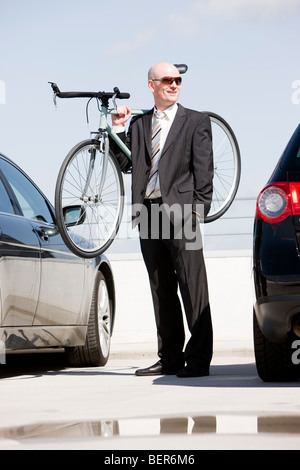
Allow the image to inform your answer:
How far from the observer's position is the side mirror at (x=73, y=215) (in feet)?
23.8

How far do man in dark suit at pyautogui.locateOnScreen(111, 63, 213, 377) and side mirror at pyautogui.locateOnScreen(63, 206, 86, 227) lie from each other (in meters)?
0.39

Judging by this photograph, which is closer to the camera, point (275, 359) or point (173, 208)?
point (275, 359)

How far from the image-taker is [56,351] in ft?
A: 31.0

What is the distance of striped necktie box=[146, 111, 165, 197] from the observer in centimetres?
718

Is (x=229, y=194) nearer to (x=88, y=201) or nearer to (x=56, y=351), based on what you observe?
(x=88, y=201)

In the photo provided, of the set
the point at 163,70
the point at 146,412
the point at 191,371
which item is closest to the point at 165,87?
the point at 163,70

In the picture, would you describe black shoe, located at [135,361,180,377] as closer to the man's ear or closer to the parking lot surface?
the parking lot surface

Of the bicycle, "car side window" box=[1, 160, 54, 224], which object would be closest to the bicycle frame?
the bicycle

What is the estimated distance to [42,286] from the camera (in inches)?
288

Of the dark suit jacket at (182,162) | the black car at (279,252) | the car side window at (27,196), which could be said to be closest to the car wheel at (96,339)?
the car side window at (27,196)

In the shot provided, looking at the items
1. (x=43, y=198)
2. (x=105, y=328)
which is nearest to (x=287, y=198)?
(x=43, y=198)

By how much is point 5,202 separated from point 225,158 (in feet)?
6.30

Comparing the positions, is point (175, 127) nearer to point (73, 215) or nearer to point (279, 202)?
point (73, 215)
